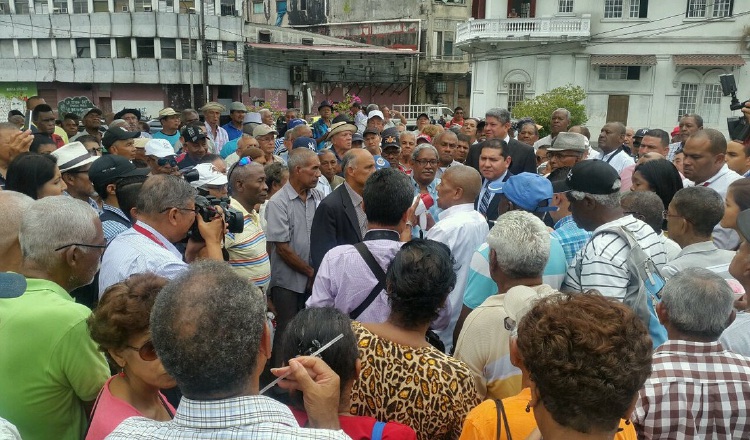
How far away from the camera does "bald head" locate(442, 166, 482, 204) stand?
172 inches

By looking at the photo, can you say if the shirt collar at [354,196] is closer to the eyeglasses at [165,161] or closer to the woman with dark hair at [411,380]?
the woman with dark hair at [411,380]

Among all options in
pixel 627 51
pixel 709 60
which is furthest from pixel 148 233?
pixel 709 60

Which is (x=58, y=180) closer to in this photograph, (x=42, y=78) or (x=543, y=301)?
(x=543, y=301)

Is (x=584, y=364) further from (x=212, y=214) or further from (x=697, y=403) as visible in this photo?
(x=212, y=214)

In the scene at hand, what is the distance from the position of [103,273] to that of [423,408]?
1867 millimetres

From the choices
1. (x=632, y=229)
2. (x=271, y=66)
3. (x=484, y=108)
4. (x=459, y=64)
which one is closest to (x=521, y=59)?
(x=484, y=108)

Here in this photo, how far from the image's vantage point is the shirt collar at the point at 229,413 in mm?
1530

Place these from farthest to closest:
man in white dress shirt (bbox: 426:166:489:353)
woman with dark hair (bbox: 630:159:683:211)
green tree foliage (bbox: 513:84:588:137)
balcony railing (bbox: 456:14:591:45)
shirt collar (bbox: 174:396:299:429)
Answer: balcony railing (bbox: 456:14:591:45) → green tree foliage (bbox: 513:84:588:137) → woman with dark hair (bbox: 630:159:683:211) → man in white dress shirt (bbox: 426:166:489:353) → shirt collar (bbox: 174:396:299:429)

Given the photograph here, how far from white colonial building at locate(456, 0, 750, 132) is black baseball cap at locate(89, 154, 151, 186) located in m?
29.3

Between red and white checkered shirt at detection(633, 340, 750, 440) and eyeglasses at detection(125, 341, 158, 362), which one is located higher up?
eyeglasses at detection(125, 341, 158, 362)

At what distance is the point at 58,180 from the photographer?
4.32 meters

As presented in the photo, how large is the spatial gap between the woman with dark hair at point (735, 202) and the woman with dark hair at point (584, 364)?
2821mm

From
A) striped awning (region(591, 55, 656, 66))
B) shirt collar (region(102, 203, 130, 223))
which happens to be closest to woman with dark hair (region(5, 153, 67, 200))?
shirt collar (region(102, 203, 130, 223))

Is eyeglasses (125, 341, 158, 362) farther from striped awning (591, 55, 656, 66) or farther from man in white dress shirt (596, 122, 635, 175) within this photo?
striped awning (591, 55, 656, 66)
